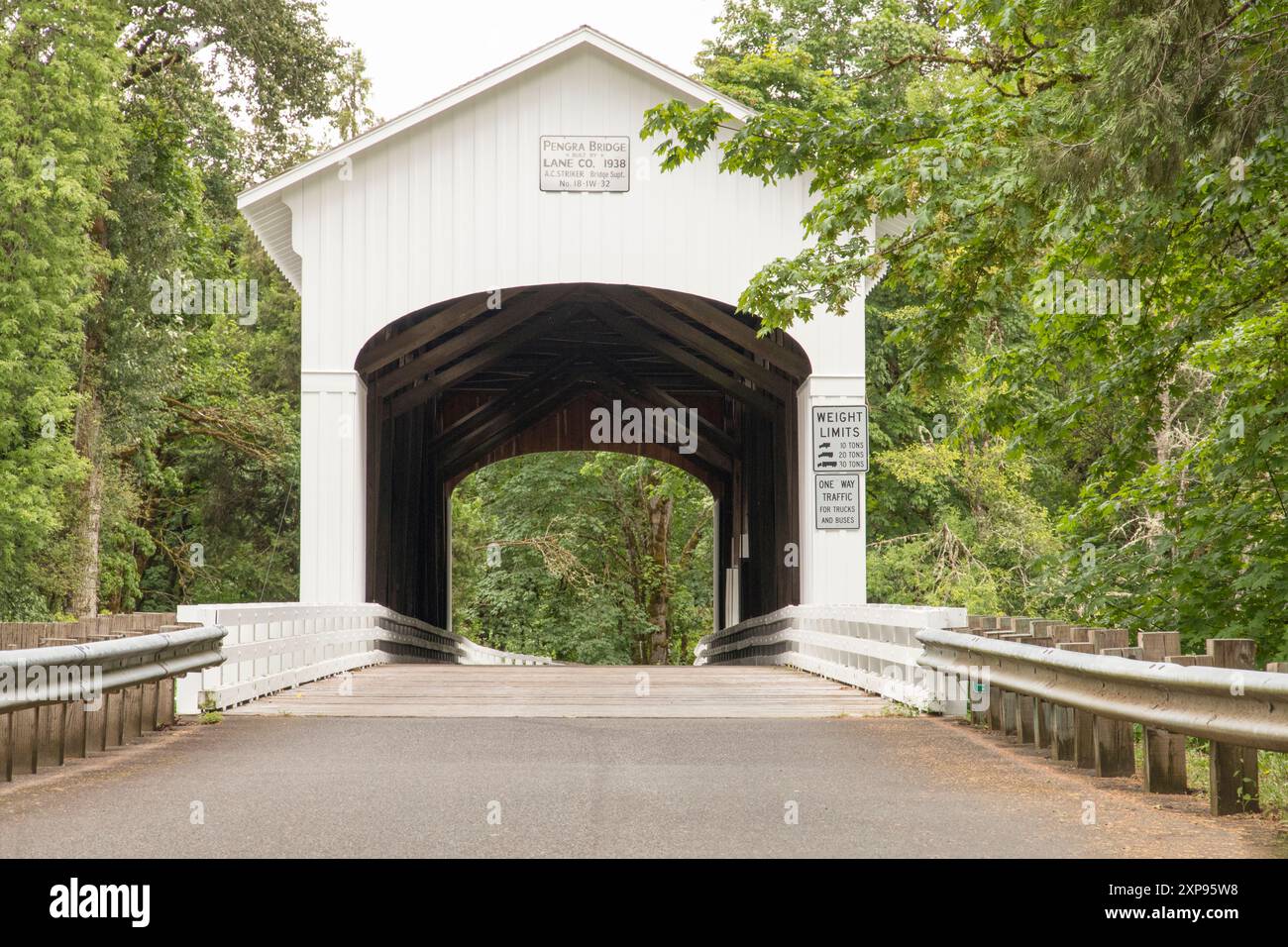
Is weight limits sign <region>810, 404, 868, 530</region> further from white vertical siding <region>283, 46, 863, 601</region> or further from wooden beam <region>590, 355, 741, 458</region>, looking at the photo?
wooden beam <region>590, 355, 741, 458</region>

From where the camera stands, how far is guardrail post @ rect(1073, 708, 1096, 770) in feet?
20.0

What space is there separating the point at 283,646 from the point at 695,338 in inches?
280

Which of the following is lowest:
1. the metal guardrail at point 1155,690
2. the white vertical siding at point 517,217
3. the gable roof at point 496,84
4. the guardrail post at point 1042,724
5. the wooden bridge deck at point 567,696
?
the wooden bridge deck at point 567,696

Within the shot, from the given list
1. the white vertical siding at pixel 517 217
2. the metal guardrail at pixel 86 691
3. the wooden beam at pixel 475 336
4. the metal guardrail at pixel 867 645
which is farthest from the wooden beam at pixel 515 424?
the metal guardrail at pixel 86 691

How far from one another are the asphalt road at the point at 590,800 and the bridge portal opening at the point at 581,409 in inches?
302

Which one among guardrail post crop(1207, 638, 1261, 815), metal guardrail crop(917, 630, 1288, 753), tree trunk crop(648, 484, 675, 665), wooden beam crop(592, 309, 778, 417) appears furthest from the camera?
tree trunk crop(648, 484, 675, 665)

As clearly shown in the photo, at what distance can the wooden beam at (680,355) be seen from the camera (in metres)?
17.5

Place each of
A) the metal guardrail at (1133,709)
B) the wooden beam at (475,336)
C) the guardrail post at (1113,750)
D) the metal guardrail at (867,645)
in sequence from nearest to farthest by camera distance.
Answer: the metal guardrail at (1133,709)
the guardrail post at (1113,750)
the metal guardrail at (867,645)
the wooden beam at (475,336)

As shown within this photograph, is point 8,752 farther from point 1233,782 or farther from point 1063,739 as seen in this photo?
point 1233,782

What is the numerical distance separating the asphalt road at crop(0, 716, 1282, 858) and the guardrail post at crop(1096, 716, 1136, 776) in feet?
0.37

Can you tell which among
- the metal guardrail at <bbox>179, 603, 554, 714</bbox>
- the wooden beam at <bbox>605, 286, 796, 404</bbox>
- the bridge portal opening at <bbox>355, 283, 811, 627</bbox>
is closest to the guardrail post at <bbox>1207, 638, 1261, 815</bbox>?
the metal guardrail at <bbox>179, 603, 554, 714</bbox>

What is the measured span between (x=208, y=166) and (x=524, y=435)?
1260 cm

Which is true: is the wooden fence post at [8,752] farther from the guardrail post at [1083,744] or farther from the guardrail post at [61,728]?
the guardrail post at [1083,744]

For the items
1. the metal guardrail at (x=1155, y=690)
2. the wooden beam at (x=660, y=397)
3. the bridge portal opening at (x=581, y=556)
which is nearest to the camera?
the metal guardrail at (x=1155, y=690)
